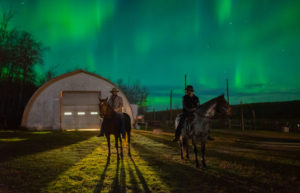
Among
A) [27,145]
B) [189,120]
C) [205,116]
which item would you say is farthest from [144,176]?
[27,145]

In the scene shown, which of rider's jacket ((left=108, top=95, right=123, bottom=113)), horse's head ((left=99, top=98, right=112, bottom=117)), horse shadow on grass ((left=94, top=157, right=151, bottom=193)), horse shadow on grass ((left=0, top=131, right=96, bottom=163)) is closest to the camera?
horse shadow on grass ((left=94, top=157, right=151, bottom=193))

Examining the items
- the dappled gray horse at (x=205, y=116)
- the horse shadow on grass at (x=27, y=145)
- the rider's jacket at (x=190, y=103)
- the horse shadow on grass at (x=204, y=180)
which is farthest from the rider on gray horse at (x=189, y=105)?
the horse shadow on grass at (x=27, y=145)

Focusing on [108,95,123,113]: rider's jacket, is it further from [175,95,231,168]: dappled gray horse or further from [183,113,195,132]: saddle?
[175,95,231,168]: dappled gray horse

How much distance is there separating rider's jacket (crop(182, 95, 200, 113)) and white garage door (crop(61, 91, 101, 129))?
19192 millimetres

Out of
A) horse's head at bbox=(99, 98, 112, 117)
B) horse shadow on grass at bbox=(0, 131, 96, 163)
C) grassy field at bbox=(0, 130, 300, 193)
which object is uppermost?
horse's head at bbox=(99, 98, 112, 117)

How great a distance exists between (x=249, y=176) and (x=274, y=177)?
0.72 metres

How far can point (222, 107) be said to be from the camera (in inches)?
257

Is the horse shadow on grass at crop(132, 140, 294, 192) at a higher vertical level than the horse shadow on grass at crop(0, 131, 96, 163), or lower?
higher

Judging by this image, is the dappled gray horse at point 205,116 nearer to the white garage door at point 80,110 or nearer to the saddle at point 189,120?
the saddle at point 189,120

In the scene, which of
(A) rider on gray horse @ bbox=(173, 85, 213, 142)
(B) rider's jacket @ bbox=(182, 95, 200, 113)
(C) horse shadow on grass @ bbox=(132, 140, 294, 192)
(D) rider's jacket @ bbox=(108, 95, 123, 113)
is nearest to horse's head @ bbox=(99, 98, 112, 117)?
(D) rider's jacket @ bbox=(108, 95, 123, 113)

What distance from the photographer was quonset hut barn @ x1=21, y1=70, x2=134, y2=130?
21.9 m

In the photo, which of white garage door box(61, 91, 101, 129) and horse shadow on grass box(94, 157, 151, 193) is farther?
white garage door box(61, 91, 101, 129)

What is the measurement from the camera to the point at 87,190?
4.76 meters

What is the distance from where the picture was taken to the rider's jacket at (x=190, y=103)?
707 cm
